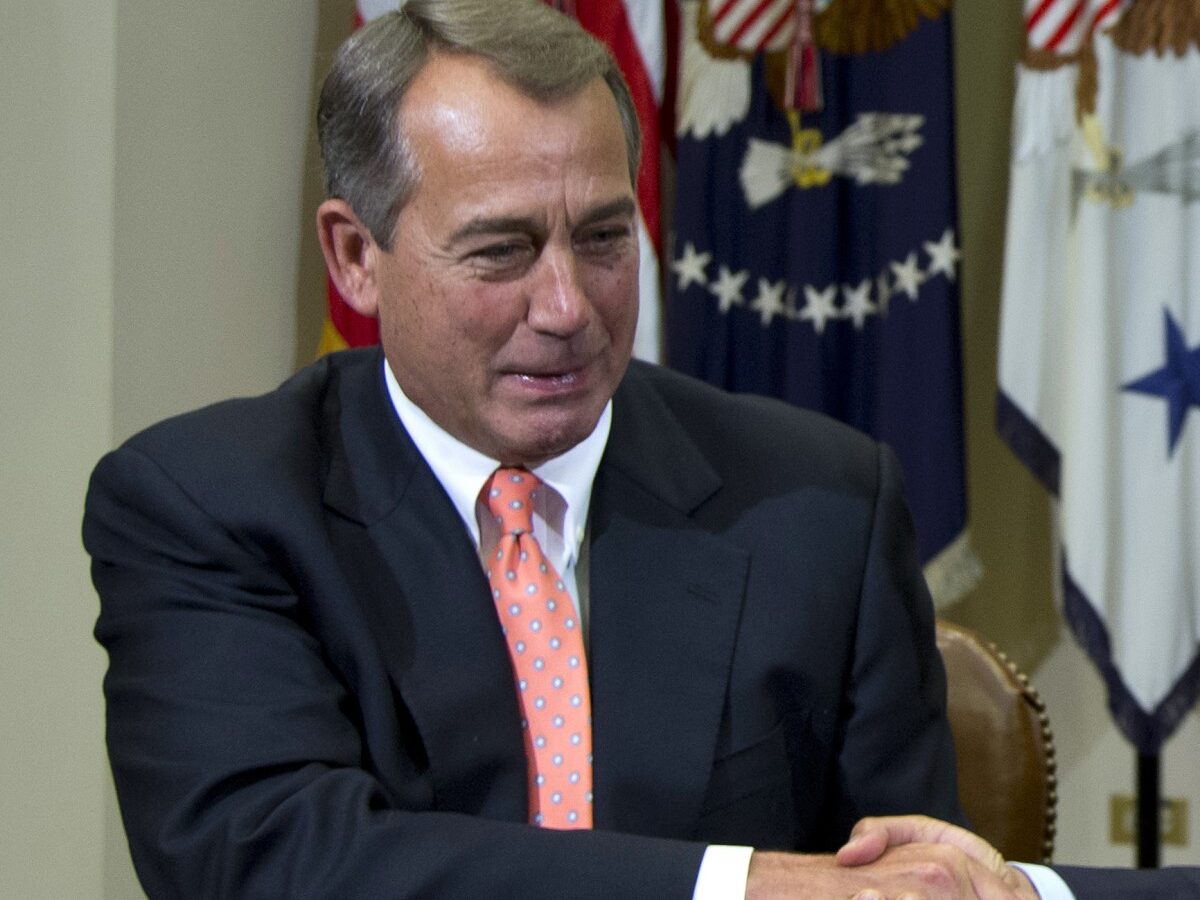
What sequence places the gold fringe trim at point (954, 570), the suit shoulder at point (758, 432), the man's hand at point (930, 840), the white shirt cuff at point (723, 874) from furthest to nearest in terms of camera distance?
the gold fringe trim at point (954, 570), the suit shoulder at point (758, 432), the man's hand at point (930, 840), the white shirt cuff at point (723, 874)

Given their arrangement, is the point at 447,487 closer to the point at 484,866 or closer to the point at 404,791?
the point at 404,791

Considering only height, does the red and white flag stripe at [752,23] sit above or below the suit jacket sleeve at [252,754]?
above

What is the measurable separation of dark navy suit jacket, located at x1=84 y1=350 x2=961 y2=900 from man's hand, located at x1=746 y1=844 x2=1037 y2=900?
7 centimetres

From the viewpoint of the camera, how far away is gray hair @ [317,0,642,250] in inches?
69.6

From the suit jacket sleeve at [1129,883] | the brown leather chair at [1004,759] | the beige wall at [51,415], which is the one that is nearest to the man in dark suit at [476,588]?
the suit jacket sleeve at [1129,883]

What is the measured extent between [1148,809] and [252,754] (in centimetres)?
292

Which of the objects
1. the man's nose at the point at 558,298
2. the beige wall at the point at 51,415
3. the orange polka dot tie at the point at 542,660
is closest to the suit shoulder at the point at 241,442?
the orange polka dot tie at the point at 542,660

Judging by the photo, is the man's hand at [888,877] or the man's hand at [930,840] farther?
the man's hand at [930,840]

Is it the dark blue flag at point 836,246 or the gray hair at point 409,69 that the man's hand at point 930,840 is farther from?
the dark blue flag at point 836,246

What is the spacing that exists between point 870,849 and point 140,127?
2.26 metres

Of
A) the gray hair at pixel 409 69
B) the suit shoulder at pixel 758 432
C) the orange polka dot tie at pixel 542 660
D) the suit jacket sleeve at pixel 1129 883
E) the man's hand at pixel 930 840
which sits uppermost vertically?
the gray hair at pixel 409 69

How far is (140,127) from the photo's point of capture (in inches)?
129

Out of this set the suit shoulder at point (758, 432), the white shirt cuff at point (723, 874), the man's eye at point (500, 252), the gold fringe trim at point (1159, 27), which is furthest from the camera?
the gold fringe trim at point (1159, 27)

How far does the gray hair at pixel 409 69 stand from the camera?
1.77m
